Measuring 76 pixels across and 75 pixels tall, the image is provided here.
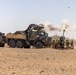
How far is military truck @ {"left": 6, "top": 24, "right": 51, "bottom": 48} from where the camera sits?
3506 cm

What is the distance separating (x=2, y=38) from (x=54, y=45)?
840cm

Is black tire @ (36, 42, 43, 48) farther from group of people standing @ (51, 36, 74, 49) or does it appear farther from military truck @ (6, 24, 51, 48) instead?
group of people standing @ (51, 36, 74, 49)

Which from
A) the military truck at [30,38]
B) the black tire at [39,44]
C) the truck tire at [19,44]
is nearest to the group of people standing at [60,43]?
the military truck at [30,38]

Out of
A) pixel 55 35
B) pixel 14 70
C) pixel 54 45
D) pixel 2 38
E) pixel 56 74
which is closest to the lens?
pixel 56 74

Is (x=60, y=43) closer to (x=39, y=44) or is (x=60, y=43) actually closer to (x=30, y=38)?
(x=39, y=44)

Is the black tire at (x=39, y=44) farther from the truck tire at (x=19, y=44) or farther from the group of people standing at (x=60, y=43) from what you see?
the truck tire at (x=19, y=44)

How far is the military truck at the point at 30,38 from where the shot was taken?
35062 millimetres

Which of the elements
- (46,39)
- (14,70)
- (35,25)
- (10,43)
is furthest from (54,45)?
(14,70)

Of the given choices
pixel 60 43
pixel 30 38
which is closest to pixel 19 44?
pixel 30 38

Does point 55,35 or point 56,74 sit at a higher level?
point 55,35

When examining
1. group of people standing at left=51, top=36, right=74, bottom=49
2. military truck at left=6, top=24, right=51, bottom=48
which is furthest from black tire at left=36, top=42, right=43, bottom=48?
group of people standing at left=51, top=36, right=74, bottom=49

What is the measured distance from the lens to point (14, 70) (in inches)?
537

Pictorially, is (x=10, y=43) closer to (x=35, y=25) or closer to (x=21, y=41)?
(x=21, y=41)

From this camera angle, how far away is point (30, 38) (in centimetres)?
3628
